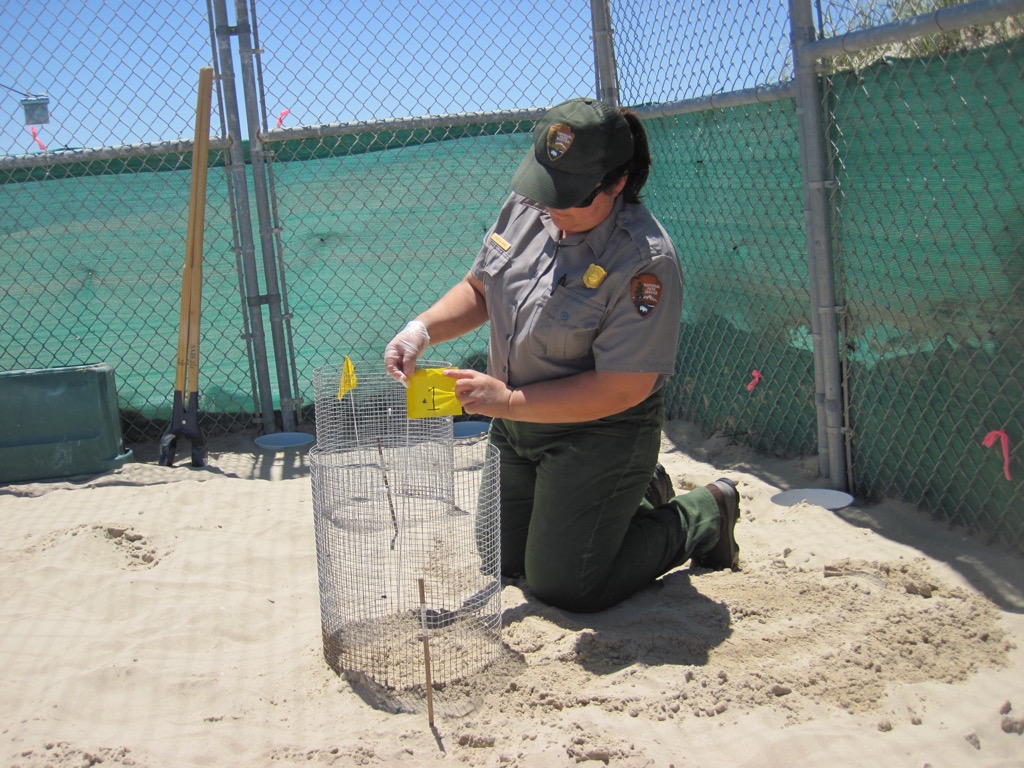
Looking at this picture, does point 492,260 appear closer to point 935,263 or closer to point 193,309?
point 935,263

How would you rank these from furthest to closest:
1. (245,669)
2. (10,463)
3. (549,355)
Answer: (10,463), (549,355), (245,669)

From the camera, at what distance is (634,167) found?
115 inches

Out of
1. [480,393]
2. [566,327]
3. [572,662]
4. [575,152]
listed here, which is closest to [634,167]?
[575,152]

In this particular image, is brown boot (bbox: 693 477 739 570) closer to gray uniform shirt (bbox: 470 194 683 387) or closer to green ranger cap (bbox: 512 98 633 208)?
gray uniform shirt (bbox: 470 194 683 387)

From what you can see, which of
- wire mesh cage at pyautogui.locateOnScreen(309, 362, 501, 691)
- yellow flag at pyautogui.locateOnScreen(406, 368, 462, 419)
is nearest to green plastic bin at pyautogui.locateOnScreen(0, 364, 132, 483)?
wire mesh cage at pyautogui.locateOnScreen(309, 362, 501, 691)

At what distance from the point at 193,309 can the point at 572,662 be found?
3174 millimetres

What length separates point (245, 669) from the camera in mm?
2766

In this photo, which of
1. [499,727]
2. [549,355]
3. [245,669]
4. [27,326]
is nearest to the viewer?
[499,727]

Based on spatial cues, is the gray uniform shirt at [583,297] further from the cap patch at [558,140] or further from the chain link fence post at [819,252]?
the chain link fence post at [819,252]

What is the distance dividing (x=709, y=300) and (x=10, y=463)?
11.5ft

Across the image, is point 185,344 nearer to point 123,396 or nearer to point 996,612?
point 123,396

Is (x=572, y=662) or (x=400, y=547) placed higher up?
(x=400, y=547)

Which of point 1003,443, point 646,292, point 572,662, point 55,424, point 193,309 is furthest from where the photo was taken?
point 193,309

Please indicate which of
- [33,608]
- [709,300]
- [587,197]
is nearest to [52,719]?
[33,608]
